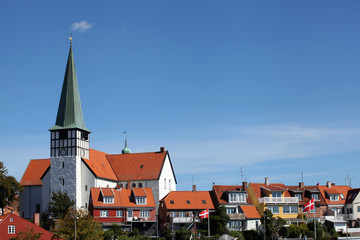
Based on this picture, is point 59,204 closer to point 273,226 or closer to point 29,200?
point 29,200

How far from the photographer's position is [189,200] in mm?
87250

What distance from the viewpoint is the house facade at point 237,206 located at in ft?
275

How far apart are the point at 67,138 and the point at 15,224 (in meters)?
19.3

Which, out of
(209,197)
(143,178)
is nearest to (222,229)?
(209,197)

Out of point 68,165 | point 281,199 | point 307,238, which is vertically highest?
point 68,165

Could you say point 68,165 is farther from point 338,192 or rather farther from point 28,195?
point 338,192

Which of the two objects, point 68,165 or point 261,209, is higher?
point 68,165

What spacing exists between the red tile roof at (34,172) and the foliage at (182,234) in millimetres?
25305

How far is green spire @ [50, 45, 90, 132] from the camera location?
8706cm

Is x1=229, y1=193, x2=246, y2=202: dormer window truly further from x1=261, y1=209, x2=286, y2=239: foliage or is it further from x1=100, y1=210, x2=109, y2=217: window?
x1=100, y1=210, x2=109, y2=217: window

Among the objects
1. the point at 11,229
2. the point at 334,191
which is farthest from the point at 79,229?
the point at 334,191

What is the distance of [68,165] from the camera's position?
85.9m

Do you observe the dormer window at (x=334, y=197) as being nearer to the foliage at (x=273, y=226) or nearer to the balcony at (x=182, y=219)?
the foliage at (x=273, y=226)

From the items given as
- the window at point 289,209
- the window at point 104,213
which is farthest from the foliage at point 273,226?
the window at point 104,213
